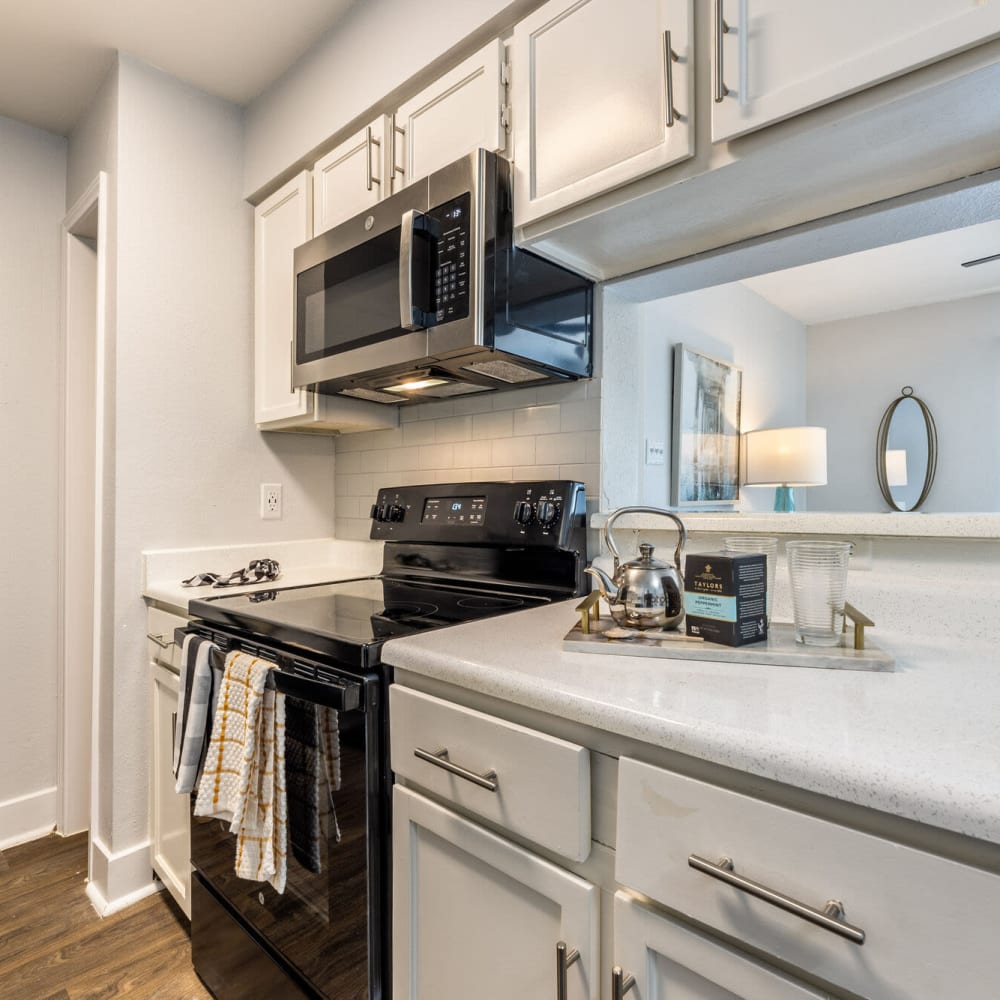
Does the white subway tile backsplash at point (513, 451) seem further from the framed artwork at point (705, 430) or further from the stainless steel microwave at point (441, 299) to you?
the framed artwork at point (705, 430)

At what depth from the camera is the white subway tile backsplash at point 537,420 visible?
166cm

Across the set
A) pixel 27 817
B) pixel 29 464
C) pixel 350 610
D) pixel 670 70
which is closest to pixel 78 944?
pixel 27 817

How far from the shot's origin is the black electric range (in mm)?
1021

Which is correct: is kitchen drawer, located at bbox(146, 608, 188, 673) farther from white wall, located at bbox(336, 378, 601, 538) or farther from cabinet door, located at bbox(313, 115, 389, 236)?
cabinet door, located at bbox(313, 115, 389, 236)

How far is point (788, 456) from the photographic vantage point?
10.0 ft

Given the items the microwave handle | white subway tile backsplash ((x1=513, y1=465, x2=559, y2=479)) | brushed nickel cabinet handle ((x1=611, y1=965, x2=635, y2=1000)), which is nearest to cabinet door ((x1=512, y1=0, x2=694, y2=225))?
the microwave handle

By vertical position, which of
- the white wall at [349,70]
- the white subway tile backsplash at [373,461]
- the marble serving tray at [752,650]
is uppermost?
the white wall at [349,70]

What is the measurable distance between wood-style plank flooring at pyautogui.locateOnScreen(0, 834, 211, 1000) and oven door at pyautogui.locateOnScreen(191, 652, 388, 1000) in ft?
1.22

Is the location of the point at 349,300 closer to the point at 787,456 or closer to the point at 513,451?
the point at 513,451

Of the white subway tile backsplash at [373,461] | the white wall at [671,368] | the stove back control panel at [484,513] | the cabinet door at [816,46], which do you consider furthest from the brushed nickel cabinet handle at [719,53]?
the white subway tile backsplash at [373,461]

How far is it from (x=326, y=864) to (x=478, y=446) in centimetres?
114

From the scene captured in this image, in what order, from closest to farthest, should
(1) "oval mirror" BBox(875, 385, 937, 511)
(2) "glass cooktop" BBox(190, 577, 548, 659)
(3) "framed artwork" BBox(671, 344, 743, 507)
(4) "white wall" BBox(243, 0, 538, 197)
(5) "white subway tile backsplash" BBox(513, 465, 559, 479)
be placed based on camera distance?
(2) "glass cooktop" BBox(190, 577, 548, 659), (4) "white wall" BBox(243, 0, 538, 197), (5) "white subway tile backsplash" BBox(513, 465, 559, 479), (3) "framed artwork" BBox(671, 344, 743, 507), (1) "oval mirror" BBox(875, 385, 937, 511)

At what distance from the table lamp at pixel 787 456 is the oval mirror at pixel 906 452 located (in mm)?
916

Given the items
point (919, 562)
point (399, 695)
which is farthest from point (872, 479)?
point (399, 695)
